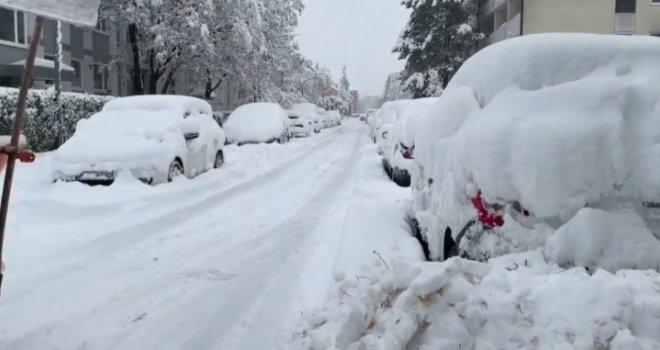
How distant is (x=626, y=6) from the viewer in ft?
93.9

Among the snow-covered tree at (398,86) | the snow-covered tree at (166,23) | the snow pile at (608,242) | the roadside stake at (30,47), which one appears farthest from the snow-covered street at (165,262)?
the snow-covered tree at (398,86)

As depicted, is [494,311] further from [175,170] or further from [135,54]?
[135,54]

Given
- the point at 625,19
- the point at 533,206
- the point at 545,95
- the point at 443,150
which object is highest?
the point at 625,19

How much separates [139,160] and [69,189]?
119 cm

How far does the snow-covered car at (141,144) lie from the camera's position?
9.57 m

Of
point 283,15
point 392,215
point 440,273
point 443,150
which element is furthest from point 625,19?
point 440,273

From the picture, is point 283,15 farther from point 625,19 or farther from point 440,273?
point 440,273

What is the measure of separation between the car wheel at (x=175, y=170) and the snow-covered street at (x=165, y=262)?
19 centimetres

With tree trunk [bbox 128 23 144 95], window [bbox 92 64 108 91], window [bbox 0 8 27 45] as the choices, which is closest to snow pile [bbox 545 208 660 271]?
window [bbox 0 8 27 45]

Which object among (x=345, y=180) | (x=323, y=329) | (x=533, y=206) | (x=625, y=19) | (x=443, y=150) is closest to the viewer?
(x=323, y=329)

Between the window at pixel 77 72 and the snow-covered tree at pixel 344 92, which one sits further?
the snow-covered tree at pixel 344 92

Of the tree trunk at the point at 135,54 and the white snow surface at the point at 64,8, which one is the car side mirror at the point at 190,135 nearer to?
the white snow surface at the point at 64,8

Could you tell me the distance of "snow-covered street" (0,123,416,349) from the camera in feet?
13.5

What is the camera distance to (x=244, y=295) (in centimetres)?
494
